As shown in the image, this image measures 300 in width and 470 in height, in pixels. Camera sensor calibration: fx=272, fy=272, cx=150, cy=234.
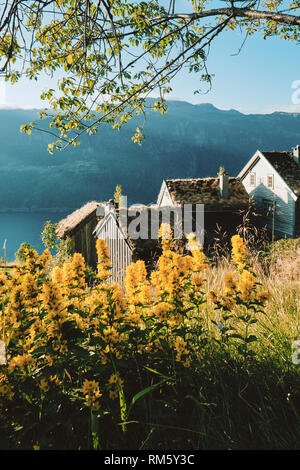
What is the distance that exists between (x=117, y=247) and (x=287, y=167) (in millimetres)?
19770

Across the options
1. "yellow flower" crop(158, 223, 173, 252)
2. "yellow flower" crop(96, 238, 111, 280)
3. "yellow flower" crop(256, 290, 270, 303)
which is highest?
"yellow flower" crop(158, 223, 173, 252)

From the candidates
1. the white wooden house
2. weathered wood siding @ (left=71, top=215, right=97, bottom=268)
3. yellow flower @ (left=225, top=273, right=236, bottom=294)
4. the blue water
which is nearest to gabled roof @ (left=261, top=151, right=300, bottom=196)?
the white wooden house

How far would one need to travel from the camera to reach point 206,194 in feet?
79.5

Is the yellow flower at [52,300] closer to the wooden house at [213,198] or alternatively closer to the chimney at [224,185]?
the wooden house at [213,198]

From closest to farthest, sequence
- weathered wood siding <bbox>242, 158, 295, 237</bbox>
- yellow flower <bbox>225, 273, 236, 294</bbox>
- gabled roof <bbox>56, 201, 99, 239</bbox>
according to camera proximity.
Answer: yellow flower <bbox>225, 273, 236, 294</bbox> → gabled roof <bbox>56, 201, 99, 239</bbox> → weathered wood siding <bbox>242, 158, 295, 237</bbox>

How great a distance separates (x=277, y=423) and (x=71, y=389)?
4.66 ft

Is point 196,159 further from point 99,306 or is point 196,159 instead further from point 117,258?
point 99,306

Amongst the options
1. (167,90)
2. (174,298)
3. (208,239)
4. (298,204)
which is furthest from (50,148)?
(298,204)

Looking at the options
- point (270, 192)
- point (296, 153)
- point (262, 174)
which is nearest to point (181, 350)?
point (270, 192)

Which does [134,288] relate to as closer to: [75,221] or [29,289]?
[29,289]

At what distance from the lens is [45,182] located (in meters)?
132

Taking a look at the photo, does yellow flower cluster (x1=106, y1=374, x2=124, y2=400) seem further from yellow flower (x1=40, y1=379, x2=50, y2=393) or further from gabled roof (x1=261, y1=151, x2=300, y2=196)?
gabled roof (x1=261, y1=151, x2=300, y2=196)

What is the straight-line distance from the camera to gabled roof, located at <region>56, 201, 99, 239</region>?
66.7 ft

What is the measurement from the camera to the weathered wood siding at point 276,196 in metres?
24.5
